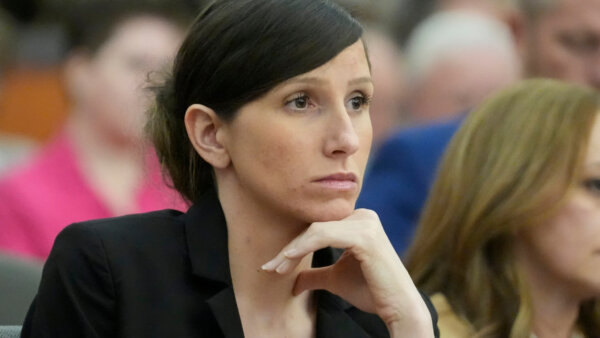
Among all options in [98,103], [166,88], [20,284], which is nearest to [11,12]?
[98,103]

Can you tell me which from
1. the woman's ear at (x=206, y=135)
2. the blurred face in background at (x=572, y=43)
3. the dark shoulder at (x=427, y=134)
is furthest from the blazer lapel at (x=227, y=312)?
the blurred face in background at (x=572, y=43)

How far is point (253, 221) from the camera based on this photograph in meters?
2.34

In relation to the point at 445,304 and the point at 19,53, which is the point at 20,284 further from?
the point at 19,53

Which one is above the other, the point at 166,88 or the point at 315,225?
the point at 166,88

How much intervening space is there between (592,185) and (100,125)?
6.68 ft

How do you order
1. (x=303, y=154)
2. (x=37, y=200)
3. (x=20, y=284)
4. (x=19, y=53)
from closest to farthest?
(x=303, y=154) < (x=20, y=284) < (x=37, y=200) < (x=19, y=53)

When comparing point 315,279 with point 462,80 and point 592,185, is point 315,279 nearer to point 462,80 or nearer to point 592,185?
→ point 592,185

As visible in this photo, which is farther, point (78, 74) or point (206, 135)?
point (78, 74)

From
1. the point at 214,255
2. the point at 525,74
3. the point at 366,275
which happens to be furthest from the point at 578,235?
the point at 525,74

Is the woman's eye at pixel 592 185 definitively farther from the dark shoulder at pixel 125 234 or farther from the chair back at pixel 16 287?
the chair back at pixel 16 287

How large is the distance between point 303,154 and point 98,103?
2.35 metres

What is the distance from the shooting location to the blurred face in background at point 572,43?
15.6 feet

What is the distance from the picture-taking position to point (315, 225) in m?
2.26

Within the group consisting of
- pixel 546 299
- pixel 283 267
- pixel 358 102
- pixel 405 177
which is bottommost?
pixel 546 299
